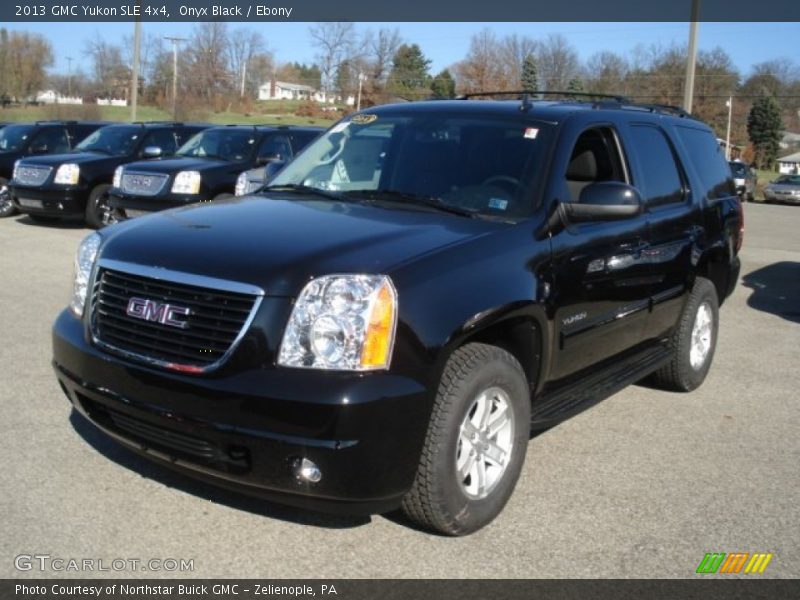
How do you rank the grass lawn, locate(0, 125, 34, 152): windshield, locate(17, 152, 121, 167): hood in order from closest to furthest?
locate(17, 152, 121, 167): hood < locate(0, 125, 34, 152): windshield < the grass lawn

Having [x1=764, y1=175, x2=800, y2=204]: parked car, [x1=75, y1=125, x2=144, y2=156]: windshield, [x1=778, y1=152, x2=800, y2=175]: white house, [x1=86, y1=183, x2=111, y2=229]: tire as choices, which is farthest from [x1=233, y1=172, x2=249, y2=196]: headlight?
[x1=778, y1=152, x2=800, y2=175]: white house

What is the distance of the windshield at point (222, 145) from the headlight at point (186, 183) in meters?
1.16

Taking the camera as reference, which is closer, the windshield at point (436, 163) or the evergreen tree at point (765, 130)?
the windshield at point (436, 163)

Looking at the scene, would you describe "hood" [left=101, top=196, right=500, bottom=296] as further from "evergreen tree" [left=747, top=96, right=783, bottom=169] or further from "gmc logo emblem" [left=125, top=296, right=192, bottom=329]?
"evergreen tree" [left=747, top=96, right=783, bottom=169]

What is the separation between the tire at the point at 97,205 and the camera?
13820 mm

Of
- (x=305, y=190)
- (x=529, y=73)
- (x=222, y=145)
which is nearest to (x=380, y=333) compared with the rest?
(x=305, y=190)

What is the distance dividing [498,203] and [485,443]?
4.14 ft

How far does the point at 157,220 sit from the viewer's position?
12.8 feet

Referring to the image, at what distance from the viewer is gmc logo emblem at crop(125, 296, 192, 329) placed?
3281 mm

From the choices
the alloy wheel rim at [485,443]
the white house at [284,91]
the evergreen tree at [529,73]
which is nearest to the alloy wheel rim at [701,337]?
the alloy wheel rim at [485,443]

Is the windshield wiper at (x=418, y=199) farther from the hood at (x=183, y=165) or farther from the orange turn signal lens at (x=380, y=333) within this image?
the hood at (x=183, y=165)

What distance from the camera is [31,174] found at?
1378cm

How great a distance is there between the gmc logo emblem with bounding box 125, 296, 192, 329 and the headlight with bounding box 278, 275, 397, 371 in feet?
1.56

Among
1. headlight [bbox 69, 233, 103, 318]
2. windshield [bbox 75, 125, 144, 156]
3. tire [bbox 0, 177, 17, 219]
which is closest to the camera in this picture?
headlight [bbox 69, 233, 103, 318]
